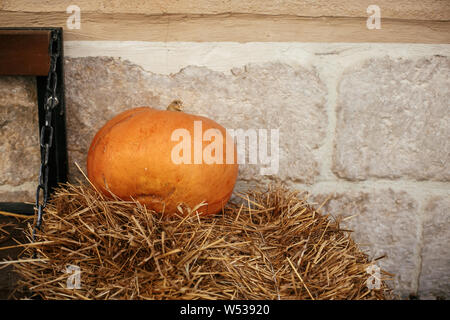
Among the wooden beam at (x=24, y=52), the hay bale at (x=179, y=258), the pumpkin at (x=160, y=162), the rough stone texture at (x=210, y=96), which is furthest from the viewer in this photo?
the rough stone texture at (x=210, y=96)

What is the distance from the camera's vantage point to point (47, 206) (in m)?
1.15

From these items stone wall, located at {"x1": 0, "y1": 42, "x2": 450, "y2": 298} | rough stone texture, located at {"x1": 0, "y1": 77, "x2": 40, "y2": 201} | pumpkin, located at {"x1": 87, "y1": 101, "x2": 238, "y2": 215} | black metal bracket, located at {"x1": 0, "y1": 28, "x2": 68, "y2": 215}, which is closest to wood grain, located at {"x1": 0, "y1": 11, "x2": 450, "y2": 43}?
stone wall, located at {"x1": 0, "y1": 42, "x2": 450, "y2": 298}

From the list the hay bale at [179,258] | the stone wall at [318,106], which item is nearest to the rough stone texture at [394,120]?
the stone wall at [318,106]

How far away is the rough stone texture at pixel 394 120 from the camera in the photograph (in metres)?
1.44

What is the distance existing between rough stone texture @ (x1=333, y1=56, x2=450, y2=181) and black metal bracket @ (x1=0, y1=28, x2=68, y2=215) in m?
1.23

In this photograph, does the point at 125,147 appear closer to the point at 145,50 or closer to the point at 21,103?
the point at 145,50

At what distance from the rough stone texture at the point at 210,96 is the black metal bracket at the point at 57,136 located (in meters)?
0.04

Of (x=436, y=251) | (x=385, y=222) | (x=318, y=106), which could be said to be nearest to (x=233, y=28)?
(x=318, y=106)

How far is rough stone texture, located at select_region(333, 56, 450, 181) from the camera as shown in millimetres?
1438

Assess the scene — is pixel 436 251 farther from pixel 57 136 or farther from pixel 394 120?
pixel 57 136

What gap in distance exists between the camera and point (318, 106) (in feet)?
4.77

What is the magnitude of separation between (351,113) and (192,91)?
0.73 metres

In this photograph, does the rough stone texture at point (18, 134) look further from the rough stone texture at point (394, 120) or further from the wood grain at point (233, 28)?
the rough stone texture at point (394, 120)

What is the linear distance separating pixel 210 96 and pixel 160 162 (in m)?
0.51
